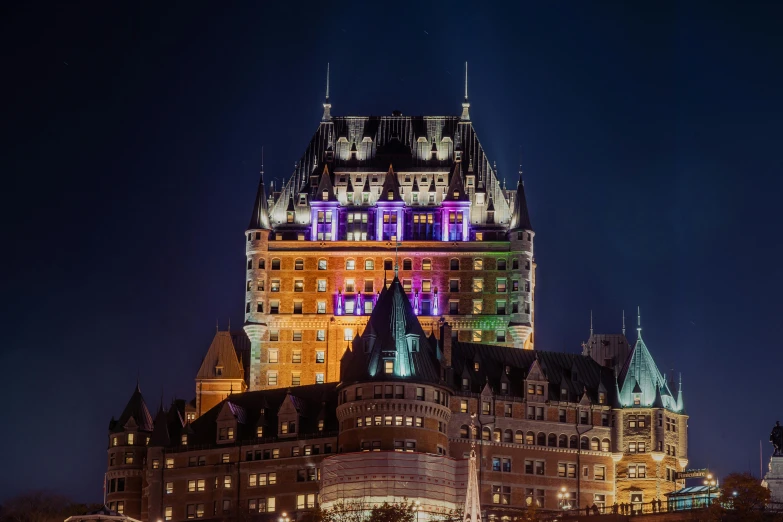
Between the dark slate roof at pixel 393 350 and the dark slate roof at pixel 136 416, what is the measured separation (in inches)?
1137

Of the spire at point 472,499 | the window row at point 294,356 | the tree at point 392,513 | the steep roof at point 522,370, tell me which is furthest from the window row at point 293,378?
the spire at point 472,499

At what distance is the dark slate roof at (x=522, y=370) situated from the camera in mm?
168125

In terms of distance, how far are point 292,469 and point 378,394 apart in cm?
1298


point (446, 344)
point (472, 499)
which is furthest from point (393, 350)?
point (472, 499)

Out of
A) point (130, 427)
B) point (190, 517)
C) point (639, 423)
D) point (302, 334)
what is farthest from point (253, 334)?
point (639, 423)

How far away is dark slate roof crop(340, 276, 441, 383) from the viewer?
6284 inches

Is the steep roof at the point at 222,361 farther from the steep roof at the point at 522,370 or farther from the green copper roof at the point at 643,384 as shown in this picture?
the green copper roof at the point at 643,384

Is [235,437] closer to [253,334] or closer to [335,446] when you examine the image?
[335,446]

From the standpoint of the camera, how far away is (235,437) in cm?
17062

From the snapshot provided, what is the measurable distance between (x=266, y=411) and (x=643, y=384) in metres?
35.5

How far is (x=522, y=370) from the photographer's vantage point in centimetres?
17212

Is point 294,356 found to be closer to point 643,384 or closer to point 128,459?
point 128,459

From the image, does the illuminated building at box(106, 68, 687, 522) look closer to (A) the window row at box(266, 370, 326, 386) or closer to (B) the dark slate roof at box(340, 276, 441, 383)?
(B) the dark slate roof at box(340, 276, 441, 383)

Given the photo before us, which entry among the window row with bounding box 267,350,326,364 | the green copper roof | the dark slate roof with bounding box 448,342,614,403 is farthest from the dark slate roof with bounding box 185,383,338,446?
the green copper roof
